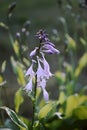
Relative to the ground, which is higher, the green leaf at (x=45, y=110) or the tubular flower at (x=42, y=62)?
the tubular flower at (x=42, y=62)

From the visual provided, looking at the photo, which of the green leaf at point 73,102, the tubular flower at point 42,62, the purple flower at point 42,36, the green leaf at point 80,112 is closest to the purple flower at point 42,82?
the tubular flower at point 42,62

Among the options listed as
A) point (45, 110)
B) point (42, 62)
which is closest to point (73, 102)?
point (45, 110)

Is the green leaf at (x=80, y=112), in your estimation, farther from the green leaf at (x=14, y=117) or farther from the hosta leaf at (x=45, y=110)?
the green leaf at (x=14, y=117)

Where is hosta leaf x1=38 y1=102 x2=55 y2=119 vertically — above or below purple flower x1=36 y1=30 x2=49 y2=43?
below

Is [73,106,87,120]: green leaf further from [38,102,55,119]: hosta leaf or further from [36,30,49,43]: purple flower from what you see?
[36,30,49,43]: purple flower

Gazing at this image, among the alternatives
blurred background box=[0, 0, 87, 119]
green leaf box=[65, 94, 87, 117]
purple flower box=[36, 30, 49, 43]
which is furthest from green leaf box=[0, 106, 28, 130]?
blurred background box=[0, 0, 87, 119]

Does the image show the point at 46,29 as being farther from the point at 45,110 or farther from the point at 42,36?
the point at 42,36

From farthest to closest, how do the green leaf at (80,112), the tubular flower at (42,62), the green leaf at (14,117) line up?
the green leaf at (80,112) < the green leaf at (14,117) < the tubular flower at (42,62)

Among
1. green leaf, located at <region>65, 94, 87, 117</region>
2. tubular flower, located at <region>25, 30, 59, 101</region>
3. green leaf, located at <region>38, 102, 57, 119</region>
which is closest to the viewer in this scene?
tubular flower, located at <region>25, 30, 59, 101</region>
